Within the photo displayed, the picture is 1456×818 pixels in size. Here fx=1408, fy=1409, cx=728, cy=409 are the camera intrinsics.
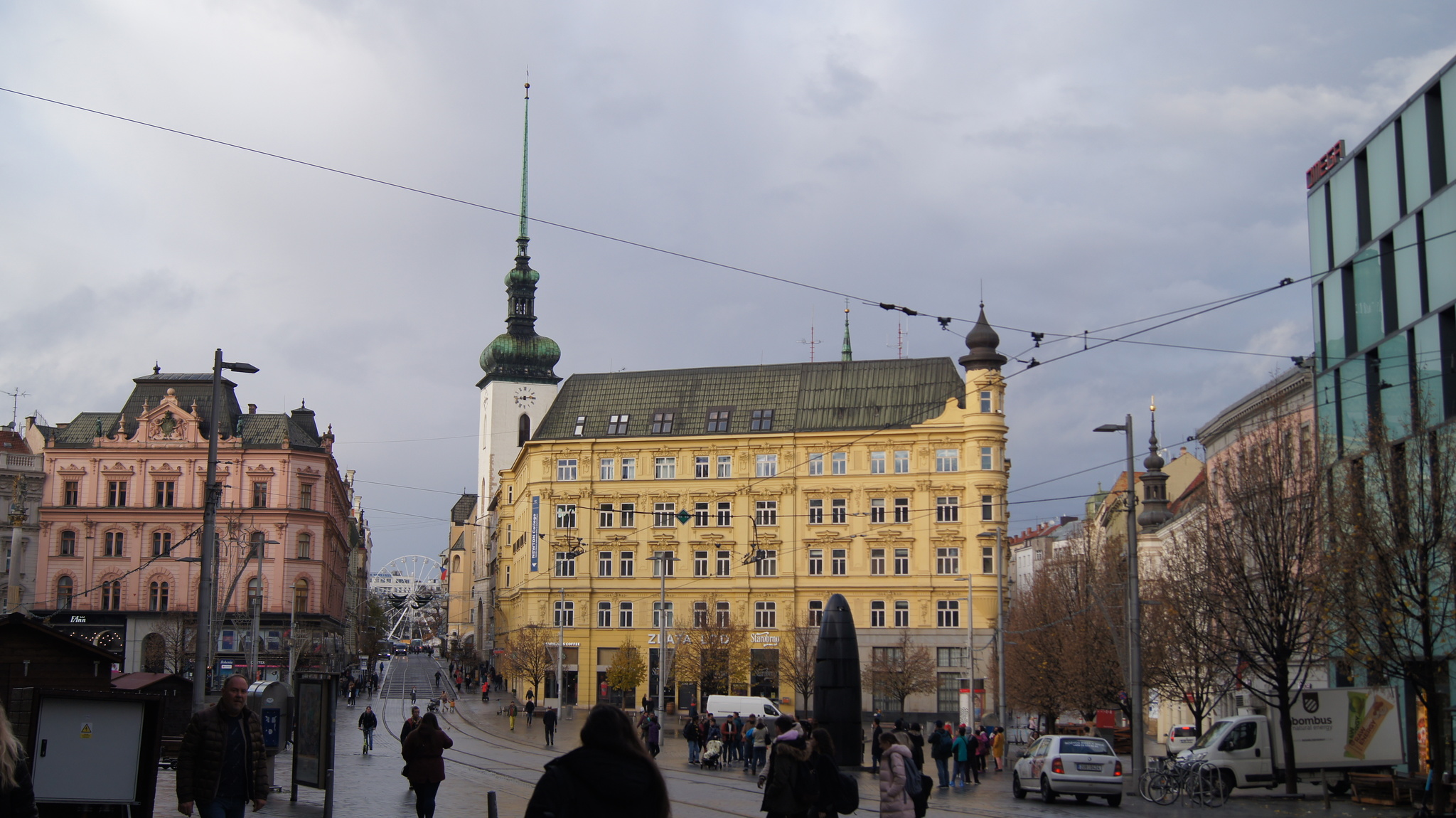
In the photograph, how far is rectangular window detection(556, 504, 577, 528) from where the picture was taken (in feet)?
263

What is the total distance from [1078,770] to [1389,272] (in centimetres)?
1547

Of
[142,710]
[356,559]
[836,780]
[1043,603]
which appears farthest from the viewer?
[356,559]

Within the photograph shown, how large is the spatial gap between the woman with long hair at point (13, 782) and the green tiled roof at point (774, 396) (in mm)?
71036

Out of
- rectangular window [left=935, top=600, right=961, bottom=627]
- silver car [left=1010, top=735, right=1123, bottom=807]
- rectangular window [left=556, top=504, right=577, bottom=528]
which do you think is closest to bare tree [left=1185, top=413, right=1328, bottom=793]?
silver car [left=1010, top=735, right=1123, bottom=807]

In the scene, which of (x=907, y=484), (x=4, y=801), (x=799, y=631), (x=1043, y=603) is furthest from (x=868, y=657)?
(x=4, y=801)

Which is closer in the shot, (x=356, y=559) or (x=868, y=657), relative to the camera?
(x=868, y=657)

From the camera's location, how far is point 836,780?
538 inches

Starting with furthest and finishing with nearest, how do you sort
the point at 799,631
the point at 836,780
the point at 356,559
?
1. the point at 356,559
2. the point at 799,631
3. the point at 836,780

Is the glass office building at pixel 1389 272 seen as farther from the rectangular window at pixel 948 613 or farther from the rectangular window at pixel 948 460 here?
the rectangular window at pixel 948 613

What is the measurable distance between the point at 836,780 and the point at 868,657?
6139cm

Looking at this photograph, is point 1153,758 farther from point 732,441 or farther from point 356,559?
point 356,559

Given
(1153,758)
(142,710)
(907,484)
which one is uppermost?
(907,484)

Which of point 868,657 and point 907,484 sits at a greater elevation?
point 907,484

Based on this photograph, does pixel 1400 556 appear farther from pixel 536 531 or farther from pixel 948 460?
pixel 536 531
